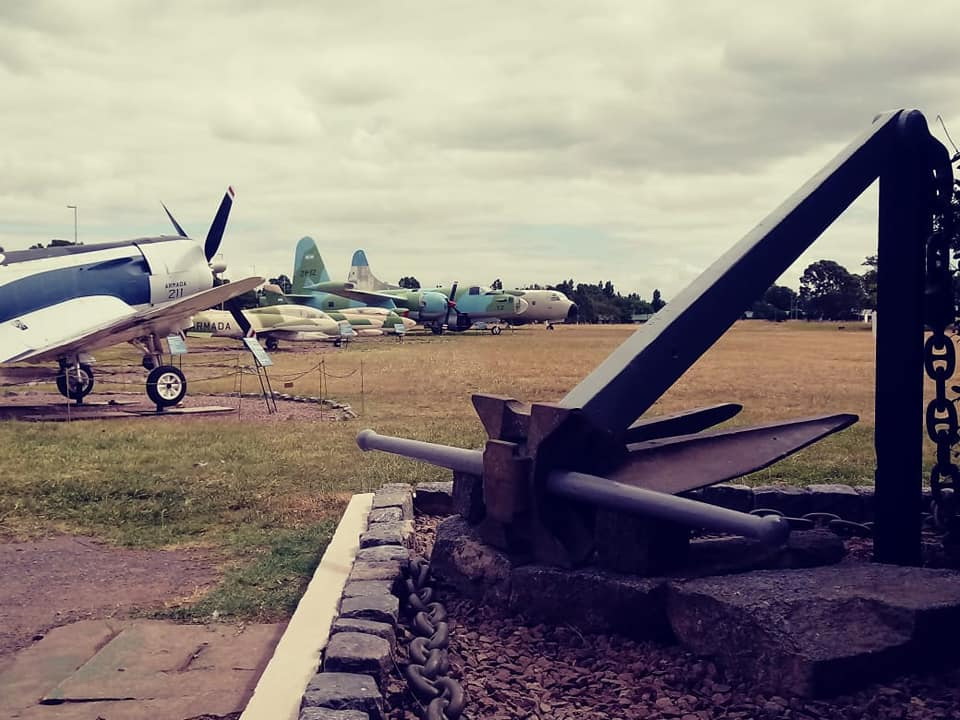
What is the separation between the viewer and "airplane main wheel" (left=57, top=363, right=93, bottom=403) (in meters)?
14.4

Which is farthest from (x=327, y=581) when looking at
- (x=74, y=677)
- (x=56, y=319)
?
(x=56, y=319)

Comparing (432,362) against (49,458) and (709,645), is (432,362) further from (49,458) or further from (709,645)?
(709,645)

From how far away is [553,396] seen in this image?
1473 cm

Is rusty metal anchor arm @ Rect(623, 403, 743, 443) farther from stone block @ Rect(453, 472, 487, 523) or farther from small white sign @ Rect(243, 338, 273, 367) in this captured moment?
small white sign @ Rect(243, 338, 273, 367)

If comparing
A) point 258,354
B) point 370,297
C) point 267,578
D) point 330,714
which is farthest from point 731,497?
point 370,297

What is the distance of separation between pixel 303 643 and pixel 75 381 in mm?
12554

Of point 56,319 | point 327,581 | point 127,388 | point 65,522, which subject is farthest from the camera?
point 127,388

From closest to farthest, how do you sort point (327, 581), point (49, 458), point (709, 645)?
1. point (709, 645)
2. point (327, 581)
3. point (49, 458)

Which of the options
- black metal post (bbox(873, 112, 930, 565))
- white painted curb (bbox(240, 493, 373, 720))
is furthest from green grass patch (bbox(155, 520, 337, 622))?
black metal post (bbox(873, 112, 930, 565))

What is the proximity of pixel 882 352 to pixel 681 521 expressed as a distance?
4.93 ft

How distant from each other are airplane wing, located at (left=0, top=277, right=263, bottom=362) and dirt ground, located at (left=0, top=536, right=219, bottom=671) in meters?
8.41

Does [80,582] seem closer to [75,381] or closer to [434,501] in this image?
[434,501]

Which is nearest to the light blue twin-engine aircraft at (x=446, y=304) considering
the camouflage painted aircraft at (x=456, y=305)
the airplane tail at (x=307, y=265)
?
the camouflage painted aircraft at (x=456, y=305)

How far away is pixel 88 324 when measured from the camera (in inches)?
557
